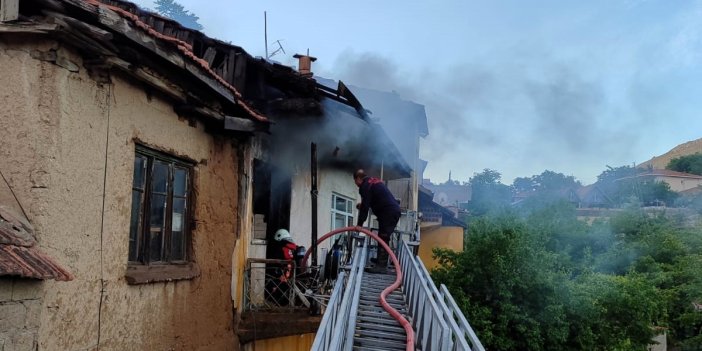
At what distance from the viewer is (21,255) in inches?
164

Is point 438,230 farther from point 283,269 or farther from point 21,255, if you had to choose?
point 21,255

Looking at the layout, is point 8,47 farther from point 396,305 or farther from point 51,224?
point 396,305

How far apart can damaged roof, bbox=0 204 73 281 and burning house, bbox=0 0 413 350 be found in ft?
0.13

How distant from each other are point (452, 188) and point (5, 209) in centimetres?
11284

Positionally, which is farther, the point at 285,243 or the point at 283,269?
the point at 285,243

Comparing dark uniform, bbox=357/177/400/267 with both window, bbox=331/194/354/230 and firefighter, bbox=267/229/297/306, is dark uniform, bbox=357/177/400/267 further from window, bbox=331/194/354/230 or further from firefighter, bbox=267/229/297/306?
window, bbox=331/194/354/230

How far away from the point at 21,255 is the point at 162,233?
2.35 metres

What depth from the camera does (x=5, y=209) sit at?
170 inches

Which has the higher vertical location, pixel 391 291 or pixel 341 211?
pixel 341 211

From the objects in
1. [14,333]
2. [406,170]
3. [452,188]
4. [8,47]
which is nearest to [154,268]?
[14,333]

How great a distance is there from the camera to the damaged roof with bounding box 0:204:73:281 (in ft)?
13.1

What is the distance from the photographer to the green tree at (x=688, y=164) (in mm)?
73438

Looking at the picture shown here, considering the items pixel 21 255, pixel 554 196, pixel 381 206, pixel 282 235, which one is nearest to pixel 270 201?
pixel 282 235

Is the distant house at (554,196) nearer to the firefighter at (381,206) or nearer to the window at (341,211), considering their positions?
the window at (341,211)
